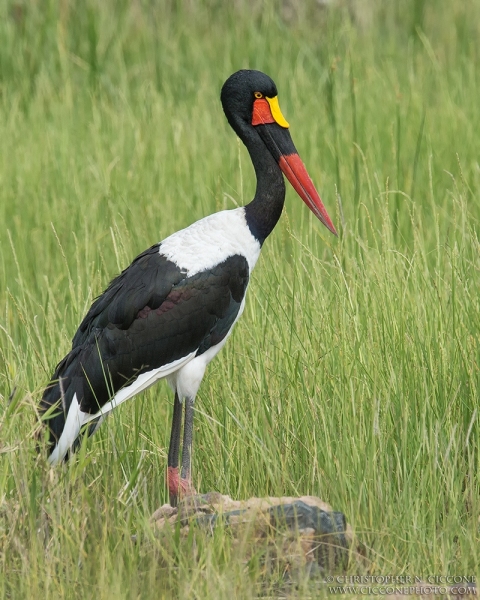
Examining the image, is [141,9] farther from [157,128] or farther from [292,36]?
[157,128]

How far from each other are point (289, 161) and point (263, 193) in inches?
8.1

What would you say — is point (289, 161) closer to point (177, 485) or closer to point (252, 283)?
point (252, 283)

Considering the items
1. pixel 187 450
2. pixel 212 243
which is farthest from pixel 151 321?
pixel 187 450

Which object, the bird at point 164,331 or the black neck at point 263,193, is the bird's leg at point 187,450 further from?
the black neck at point 263,193

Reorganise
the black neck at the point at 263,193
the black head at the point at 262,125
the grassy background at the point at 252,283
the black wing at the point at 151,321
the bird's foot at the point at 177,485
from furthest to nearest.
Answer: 1. the black head at the point at 262,125
2. the black neck at the point at 263,193
3. the black wing at the point at 151,321
4. the bird's foot at the point at 177,485
5. the grassy background at the point at 252,283

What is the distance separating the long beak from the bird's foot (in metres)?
1.04

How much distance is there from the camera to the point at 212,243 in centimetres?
391

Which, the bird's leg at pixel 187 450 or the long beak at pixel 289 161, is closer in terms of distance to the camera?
the bird's leg at pixel 187 450

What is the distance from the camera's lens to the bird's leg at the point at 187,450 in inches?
149

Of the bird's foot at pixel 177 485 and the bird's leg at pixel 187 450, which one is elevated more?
the bird's leg at pixel 187 450

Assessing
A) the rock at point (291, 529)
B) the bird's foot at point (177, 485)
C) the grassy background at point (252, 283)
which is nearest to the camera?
the rock at point (291, 529)

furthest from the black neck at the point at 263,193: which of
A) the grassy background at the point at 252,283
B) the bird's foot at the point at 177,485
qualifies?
the bird's foot at the point at 177,485

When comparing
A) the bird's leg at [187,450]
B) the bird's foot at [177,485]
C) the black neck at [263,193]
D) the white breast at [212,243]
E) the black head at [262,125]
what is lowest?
the bird's foot at [177,485]

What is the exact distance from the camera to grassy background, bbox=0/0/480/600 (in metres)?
3.22
